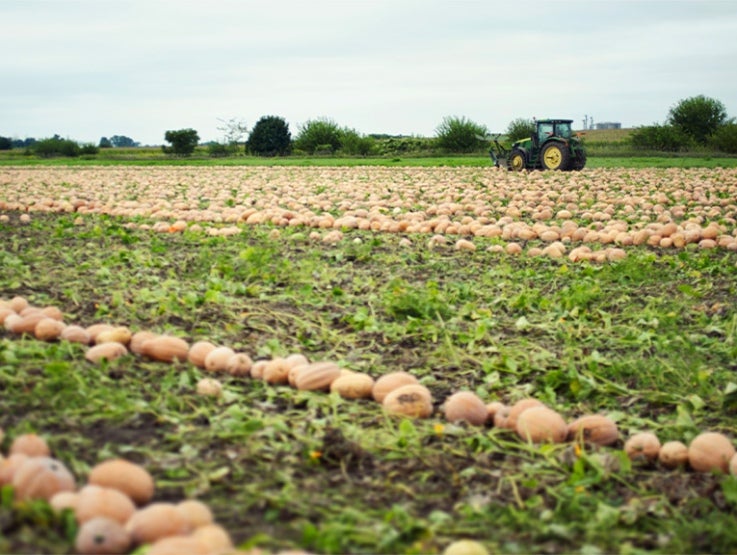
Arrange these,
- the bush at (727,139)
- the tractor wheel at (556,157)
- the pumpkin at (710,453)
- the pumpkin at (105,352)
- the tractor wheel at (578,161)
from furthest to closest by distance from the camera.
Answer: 1. the bush at (727,139)
2. the tractor wheel at (578,161)
3. the tractor wheel at (556,157)
4. the pumpkin at (105,352)
5. the pumpkin at (710,453)

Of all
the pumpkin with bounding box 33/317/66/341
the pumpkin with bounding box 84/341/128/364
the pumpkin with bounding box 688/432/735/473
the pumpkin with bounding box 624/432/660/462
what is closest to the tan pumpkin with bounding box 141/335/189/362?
the pumpkin with bounding box 84/341/128/364

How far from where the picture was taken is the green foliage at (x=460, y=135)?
141ft

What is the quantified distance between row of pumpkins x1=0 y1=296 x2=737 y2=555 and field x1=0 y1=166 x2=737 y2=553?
0.05m

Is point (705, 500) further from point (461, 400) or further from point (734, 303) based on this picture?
point (734, 303)

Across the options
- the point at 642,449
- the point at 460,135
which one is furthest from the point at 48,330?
the point at 460,135

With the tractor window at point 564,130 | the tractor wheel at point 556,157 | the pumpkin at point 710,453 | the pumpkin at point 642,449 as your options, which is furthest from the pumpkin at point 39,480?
the tractor window at point 564,130

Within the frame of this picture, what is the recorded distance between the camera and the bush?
131 feet

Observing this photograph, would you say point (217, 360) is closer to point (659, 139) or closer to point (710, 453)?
point (710, 453)

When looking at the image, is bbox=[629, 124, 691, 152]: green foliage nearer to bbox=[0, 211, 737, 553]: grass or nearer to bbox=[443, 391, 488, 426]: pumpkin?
bbox=[0, 211, 737, 553]: grass

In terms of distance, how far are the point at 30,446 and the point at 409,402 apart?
155cm

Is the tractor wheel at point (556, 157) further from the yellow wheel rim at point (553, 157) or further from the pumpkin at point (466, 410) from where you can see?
the pumpkin at point (466, 410)

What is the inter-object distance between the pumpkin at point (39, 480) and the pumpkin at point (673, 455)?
Answer: 2.19 metres

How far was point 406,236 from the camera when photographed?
26.8 feet

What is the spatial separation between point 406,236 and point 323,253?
59.1 inches
